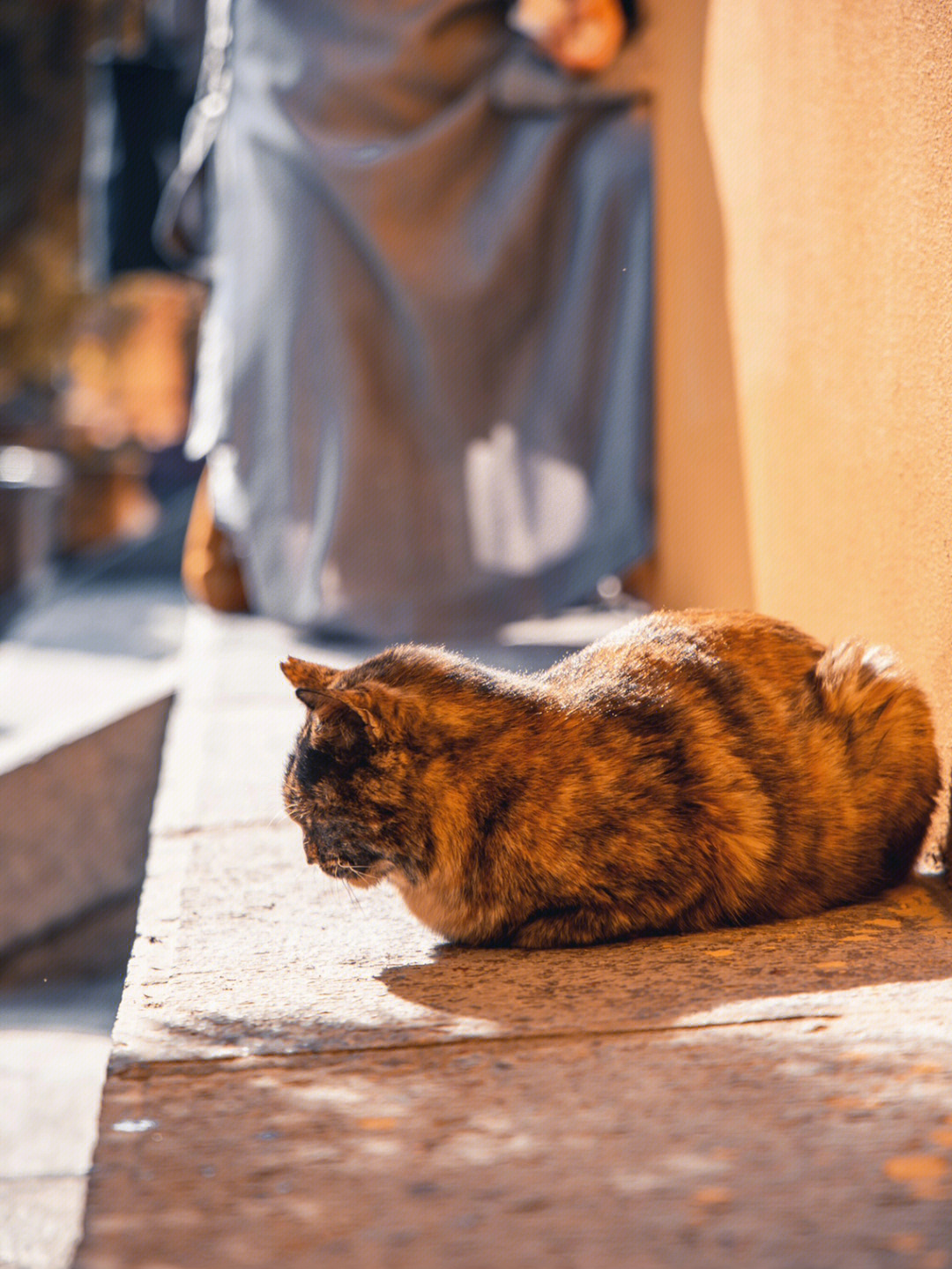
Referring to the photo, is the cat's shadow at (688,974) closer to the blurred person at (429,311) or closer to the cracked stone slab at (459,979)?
the cracked stone slab at (459,979)

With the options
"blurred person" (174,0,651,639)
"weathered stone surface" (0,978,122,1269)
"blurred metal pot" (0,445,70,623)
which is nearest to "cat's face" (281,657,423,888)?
"weathered stone surface" (0,978,122,1269)

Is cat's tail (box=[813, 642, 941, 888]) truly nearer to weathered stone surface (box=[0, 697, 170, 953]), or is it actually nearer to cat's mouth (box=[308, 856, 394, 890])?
cat's mouth (box=[308, 856, 394, 890])

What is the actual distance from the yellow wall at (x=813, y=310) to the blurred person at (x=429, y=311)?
A: 1.06 feet

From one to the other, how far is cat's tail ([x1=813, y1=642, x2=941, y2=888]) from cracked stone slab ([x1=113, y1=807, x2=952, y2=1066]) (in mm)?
116

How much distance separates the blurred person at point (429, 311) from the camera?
4.66 metres

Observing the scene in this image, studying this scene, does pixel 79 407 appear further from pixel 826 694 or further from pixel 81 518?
pixel 826 694

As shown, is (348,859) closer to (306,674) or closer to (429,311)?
(306,674)

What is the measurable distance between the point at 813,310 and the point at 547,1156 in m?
2.04

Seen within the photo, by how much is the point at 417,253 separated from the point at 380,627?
1.35 meters

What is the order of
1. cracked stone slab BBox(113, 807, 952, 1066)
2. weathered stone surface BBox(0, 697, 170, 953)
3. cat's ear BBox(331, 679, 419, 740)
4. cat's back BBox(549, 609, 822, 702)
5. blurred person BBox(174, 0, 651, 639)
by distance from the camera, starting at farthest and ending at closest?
1. blurred person BBox(174, 0, 651, 639)
2. weathered stone surface BBox(0, 697, 170, 953)
3. cat's back BBox(549, 609, 822, 702)
4. cat's ear BBox(331, 679, 419, 740)
5. cracked stone slab BBox(113, 807, 952, 1066)

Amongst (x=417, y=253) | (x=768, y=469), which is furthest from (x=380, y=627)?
(x=768, y=469)

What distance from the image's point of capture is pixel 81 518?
13148 mm

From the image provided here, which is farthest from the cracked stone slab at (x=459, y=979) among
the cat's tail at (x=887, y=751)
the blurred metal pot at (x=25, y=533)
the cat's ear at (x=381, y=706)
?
the blurred metal pot at (x=25, y=533)

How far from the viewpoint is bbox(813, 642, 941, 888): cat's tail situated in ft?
7.29
